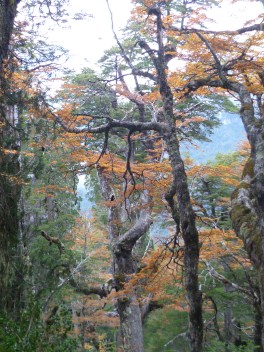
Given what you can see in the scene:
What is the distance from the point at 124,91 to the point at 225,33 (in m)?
5.54

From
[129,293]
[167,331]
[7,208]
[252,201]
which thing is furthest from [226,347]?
[7,208]

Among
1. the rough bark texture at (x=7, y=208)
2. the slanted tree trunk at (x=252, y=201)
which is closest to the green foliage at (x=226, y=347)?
the slanted tree trunk at (x=252, y=201)

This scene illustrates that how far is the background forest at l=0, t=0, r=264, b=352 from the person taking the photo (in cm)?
516

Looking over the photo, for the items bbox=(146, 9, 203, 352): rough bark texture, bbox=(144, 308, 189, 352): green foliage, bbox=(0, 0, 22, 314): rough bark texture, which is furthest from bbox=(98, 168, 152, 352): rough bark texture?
bbox=(146, 9, 203, 352): rough bark texture

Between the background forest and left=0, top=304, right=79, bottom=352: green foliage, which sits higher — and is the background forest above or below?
above

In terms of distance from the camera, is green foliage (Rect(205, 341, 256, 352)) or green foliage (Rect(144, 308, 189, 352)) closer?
green foliage (Rect(205, 341, 256, 352))

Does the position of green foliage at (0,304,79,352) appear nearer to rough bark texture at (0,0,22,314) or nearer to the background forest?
the background forest

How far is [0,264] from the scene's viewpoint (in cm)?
Result: 543

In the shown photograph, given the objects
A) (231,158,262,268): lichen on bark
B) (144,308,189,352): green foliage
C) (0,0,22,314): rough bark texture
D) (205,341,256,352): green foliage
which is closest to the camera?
(231,158,262,268): lichen on bark

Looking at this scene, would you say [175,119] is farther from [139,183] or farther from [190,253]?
[139,183]

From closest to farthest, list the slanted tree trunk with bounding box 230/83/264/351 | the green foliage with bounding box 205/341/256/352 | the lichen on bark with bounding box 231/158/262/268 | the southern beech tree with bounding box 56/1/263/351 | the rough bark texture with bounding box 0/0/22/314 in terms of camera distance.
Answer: the slanted tree trunk with bounding box 230/83/264/351
the lichen on bark with bounding box 231/158/262/268
the southern beech tree with bounding box 56/1/263/351
the rough bark texture with bounding box 0/0/22/314
the green foliage with bounding box 205/341/256/352

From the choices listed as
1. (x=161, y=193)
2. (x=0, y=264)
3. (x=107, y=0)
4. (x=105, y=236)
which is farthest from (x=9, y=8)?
(x=105, y=236)

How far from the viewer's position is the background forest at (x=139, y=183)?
16.9 feet

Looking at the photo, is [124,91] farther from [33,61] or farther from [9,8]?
[9,8]
